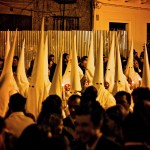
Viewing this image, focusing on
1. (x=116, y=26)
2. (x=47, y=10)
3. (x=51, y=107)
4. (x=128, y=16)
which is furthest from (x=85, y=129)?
(x=128, y=16)

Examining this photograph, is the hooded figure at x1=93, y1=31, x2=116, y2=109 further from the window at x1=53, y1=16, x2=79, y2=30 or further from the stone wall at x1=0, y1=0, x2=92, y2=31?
the window at x1=53, y1=16, x2=79, y2=30

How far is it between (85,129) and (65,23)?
15712 millimetres

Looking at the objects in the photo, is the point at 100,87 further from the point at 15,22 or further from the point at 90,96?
the point at 15,22

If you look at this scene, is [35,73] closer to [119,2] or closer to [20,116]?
[20,116]

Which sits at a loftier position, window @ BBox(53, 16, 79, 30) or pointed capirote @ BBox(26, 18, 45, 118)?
window @ BBox(53, 16, 79, 30)

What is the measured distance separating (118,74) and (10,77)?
8.80ft

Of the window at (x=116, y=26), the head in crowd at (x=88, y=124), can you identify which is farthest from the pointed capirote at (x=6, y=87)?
the window at (x=116, y=26)

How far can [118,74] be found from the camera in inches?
Result: 411

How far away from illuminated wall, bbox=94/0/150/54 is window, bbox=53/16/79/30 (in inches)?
44.2

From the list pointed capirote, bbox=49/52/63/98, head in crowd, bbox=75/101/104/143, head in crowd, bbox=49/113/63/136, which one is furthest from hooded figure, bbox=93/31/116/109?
head in crowd, bbox=75/101/104/143

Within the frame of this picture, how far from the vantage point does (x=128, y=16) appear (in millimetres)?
22484

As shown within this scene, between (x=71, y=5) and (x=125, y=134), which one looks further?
(x=71, y=5)

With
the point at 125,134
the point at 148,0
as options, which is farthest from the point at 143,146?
the point at 148,0

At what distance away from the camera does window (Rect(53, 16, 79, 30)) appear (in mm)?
19625
